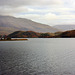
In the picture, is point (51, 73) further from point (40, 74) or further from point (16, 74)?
point (16, 74)

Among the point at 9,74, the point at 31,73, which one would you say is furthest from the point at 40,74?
the point at 9,74

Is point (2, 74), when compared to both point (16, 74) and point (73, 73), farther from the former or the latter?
point (73, 73)

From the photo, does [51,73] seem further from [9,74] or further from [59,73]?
[9,74]

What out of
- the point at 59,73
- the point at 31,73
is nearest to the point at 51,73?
the point at 59,73

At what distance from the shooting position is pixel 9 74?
3575 cm

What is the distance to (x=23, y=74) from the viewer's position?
3588 cm

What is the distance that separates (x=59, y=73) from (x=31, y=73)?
21.9ft

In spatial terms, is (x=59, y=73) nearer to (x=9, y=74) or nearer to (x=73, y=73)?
(x=73, y=73)

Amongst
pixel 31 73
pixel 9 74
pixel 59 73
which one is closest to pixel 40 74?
pixel 31 73

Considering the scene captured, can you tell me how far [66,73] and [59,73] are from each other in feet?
5.46

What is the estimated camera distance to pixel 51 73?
36.5 m

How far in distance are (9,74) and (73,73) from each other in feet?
49.6

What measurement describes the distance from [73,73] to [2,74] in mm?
16739

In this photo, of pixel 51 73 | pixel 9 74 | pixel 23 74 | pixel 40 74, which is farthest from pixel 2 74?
pixel 51 73
